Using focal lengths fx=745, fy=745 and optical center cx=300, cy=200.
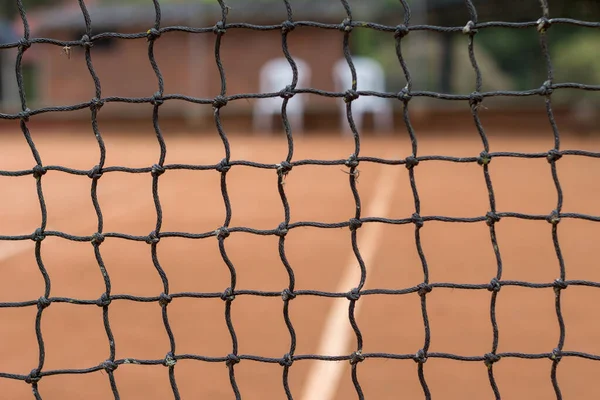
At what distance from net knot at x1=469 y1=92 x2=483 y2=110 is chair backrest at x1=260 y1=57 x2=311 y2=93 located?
11.4 m

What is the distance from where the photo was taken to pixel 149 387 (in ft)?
6.36

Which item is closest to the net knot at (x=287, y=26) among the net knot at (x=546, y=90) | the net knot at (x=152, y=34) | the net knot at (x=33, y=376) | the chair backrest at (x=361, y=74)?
the net knot at (x=152, y=34)

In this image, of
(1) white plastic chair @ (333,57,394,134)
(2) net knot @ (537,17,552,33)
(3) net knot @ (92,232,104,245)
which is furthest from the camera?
(1) white plastic chair @ (333,57,394,134)

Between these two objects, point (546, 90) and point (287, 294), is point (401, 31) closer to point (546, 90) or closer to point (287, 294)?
point (546, 90)

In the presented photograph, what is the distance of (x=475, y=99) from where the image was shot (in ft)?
4.67

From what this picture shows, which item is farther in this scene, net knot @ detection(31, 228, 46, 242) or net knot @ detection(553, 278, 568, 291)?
net knot @ detection(31, 228, 46, 242)

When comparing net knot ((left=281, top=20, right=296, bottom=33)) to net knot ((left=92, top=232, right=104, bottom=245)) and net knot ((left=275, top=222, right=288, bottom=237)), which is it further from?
net knot ((left=92, top=232, right=104, bottom=245))

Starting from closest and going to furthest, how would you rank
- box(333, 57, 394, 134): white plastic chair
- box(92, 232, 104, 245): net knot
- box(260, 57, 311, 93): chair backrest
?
box(92, 232, 104, 245): net knot < box(333, 57, 394, 134): white plastic chair < box(260, 57, 311, 93): chair backrest

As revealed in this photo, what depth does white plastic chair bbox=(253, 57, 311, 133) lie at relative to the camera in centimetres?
1165

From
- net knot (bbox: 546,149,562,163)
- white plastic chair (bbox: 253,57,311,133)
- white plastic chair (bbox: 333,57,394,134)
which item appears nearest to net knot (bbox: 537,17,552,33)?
net knot (bbox: 546,149,562,163)

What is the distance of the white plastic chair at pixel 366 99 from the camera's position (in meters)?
11.5

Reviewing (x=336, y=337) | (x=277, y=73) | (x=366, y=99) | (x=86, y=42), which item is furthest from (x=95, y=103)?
(x=277, y=73)

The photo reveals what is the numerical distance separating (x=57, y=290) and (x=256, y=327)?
919 millimetres

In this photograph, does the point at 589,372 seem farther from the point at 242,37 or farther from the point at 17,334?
the point at 242,37
